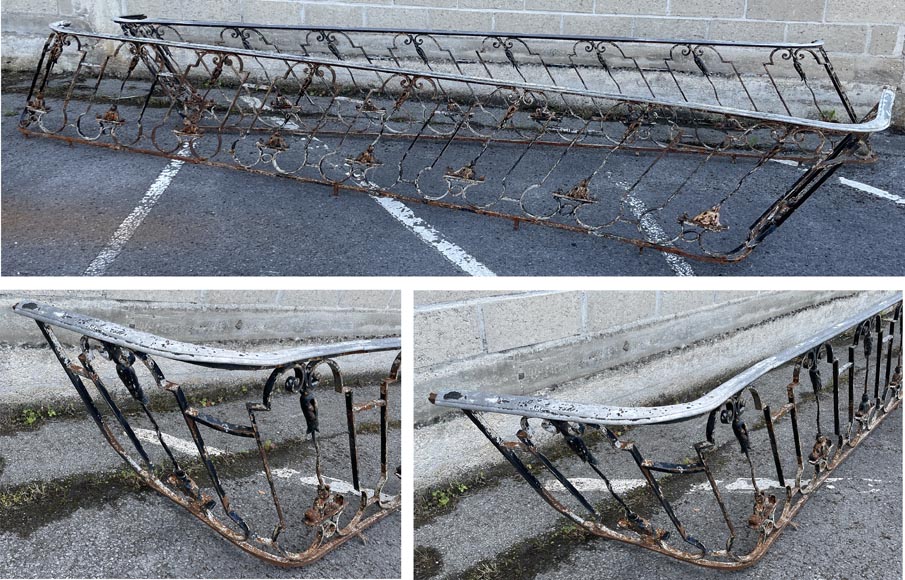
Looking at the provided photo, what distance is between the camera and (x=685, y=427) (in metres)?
4.26

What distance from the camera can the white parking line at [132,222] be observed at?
4.44m

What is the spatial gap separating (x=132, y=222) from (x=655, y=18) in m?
4.57

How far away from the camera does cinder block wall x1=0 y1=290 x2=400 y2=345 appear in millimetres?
3643

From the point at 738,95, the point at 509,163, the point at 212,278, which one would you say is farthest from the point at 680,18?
the point at 212,278

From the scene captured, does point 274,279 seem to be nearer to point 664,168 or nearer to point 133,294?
point 133,294

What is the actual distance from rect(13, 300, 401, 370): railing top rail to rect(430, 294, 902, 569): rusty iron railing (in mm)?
353

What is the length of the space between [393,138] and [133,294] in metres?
2.84

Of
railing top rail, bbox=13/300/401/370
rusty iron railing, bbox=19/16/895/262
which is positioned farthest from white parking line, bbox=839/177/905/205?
railing top rail, bbox=13/300/401/370

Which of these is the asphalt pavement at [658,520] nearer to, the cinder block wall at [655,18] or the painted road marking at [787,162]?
the painted road marking at [787,162]

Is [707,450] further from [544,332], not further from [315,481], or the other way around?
[315,481]

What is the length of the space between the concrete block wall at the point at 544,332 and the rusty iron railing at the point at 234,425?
0.33 metres

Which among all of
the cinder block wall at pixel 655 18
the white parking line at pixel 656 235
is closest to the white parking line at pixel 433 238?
the white parking line at pixel 656 235

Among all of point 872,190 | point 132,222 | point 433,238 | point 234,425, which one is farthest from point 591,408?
point 872,190

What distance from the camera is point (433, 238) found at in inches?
189
